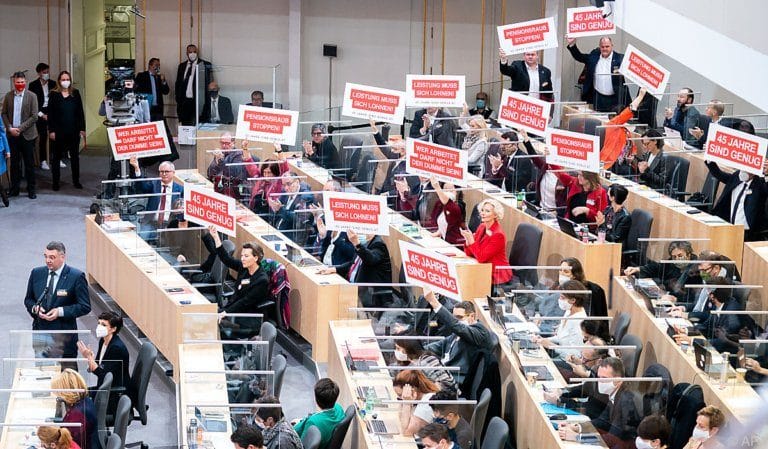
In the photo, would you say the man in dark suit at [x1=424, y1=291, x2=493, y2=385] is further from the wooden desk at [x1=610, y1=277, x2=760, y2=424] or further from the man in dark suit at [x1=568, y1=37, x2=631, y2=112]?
the man in dark suit at [x1=568, y1=37, x2=631, y2=112]

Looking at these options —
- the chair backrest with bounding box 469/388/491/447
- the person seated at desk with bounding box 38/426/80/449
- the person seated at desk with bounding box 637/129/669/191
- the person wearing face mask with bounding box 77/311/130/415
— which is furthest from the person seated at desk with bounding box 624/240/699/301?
the person seated at desk with bounding box 38/426/80/449

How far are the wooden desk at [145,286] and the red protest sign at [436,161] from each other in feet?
7.92

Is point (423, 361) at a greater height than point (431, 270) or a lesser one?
lesser

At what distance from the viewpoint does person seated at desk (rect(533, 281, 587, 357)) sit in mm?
7695

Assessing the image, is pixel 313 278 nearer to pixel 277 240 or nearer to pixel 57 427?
pixel 277 240

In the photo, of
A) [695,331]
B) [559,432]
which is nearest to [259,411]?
[559,432]

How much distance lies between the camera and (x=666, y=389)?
646cm

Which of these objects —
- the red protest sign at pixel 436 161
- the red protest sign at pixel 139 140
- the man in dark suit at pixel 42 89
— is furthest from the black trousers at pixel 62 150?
the red protest sign at pixel 436 161

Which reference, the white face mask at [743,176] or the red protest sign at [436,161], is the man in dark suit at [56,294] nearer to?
the red protest sign at [436,161]

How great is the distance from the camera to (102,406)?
6.87 meters

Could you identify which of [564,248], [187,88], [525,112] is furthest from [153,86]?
[564,248]

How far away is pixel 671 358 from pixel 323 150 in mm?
6364

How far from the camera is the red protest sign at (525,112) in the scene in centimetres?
1116

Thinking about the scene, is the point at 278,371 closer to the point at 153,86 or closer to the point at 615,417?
the point at 615,417
